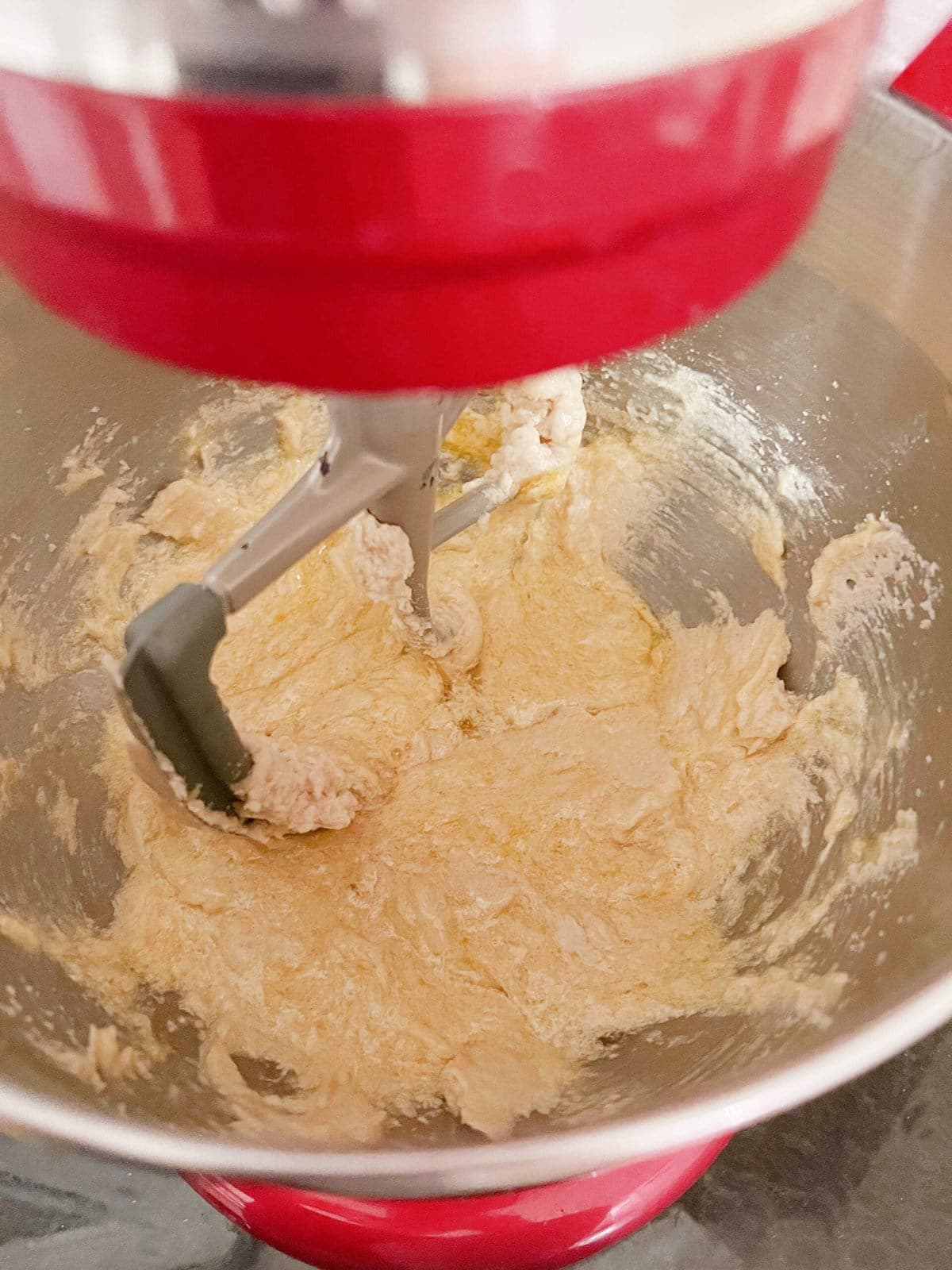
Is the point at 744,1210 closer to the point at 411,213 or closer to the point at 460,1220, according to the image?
the point at 460,1220

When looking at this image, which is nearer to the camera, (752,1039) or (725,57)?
(725,57)

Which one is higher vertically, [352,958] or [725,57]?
[725,57]

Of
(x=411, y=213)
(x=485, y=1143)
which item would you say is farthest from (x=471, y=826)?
(x=411, y=213)

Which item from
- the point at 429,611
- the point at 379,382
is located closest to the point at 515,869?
the point at 429,611

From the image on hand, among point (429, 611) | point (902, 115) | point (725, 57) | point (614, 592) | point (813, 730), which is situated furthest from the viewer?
point (614, 592)

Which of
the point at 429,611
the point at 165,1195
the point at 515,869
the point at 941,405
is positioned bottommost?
the point at 165,1195

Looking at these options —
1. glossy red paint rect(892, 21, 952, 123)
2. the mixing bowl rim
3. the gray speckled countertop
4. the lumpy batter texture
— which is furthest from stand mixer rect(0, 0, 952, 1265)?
the gray speckled countertop

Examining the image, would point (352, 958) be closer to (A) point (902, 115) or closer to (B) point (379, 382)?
(B) point (379, 382)

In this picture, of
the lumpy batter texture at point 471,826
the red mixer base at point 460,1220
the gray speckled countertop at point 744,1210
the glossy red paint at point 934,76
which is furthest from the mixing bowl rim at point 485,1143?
the glossy red paint at point 934,76
